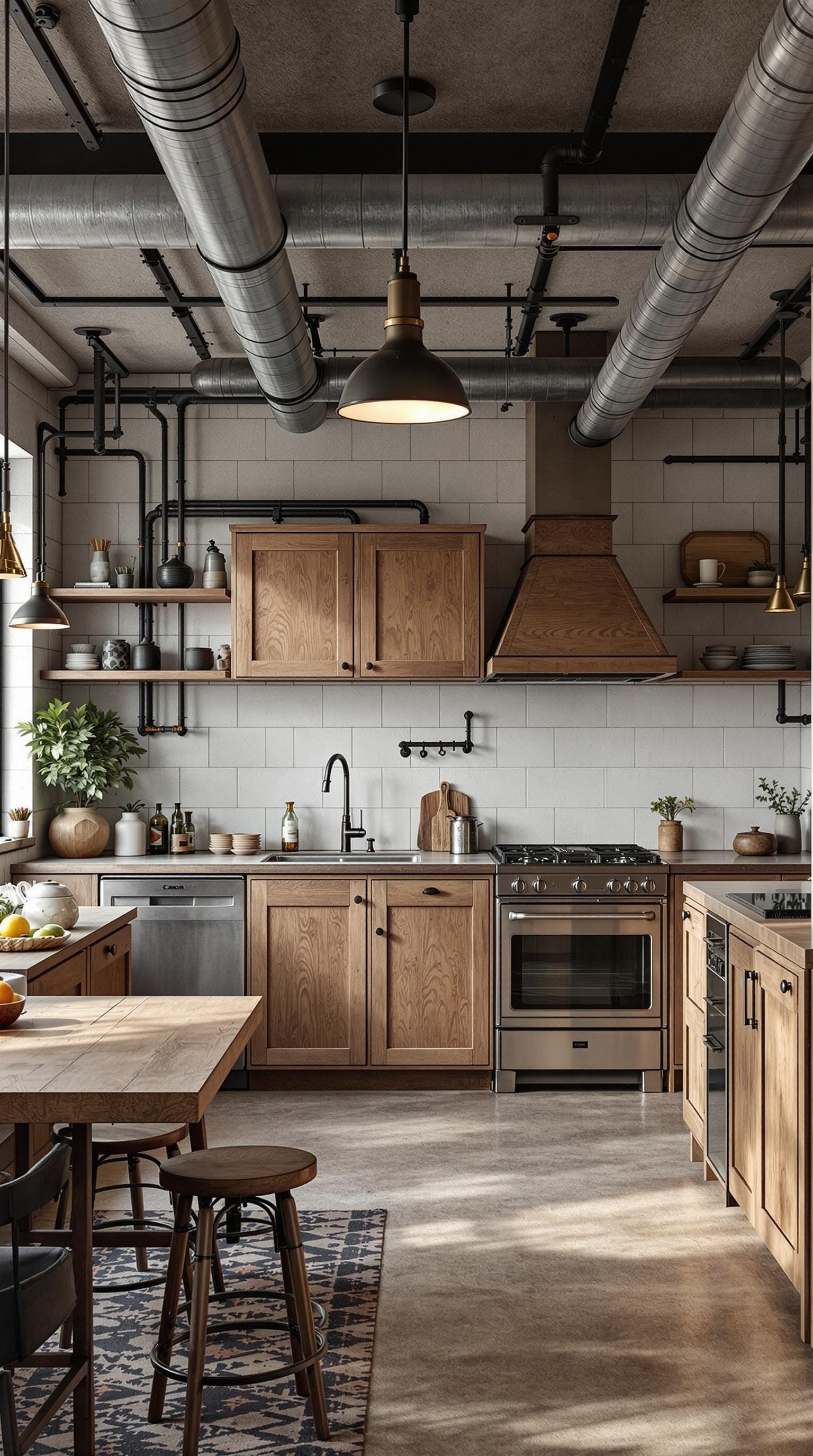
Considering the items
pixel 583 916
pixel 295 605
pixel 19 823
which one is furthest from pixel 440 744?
pixel 19 823

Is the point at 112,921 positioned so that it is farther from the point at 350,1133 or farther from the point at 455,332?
the point at 455,332

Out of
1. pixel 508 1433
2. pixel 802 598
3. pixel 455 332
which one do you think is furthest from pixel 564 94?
pixel 508 1433

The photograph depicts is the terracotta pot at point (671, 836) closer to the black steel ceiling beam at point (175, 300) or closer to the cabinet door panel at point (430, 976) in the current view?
the cabinet door panel at point (430, 976)

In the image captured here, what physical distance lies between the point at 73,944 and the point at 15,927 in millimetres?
232

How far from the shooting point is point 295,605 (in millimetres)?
5844

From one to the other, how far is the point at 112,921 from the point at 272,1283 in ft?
4.80

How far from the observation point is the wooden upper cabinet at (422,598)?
5824 mm

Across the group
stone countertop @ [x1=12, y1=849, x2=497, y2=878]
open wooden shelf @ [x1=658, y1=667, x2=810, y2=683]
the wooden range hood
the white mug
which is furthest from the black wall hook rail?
the white mug

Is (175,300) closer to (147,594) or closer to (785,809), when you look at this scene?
(147,594)

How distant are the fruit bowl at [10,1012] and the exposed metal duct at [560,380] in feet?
10.5

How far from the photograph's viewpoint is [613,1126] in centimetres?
505

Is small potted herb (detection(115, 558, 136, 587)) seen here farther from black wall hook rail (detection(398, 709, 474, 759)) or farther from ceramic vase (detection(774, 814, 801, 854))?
ceramic vase (detection(774, 814, 801, 854))

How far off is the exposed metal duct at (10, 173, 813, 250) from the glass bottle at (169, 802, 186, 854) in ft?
10.1

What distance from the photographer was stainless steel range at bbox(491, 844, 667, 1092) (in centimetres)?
555
